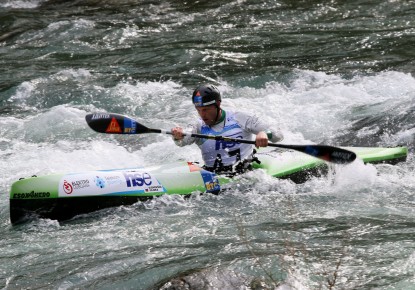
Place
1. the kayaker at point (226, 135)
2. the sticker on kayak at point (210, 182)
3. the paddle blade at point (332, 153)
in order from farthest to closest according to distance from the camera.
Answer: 1. the kayaker at point (226, 135)
2. the sticker on kayak at point (210, 182)
3. the paddle blade at point (332, 153)

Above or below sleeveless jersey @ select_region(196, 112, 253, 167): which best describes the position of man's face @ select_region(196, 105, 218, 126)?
above

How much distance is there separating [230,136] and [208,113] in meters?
0.34

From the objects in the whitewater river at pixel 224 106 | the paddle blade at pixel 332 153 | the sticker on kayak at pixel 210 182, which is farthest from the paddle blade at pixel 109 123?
the paddle blade at pixel 332 153

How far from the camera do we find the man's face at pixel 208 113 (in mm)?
7301

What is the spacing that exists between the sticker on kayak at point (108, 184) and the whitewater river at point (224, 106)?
166mm

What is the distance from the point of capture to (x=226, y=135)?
7480mm

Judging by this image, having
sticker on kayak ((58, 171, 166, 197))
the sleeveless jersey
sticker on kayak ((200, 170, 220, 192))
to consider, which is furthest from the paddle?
sticker on kayak ((58, 171, 166, 197))

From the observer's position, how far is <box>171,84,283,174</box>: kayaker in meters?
7.34

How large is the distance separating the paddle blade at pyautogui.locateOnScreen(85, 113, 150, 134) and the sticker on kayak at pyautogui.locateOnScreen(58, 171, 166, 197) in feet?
1.92

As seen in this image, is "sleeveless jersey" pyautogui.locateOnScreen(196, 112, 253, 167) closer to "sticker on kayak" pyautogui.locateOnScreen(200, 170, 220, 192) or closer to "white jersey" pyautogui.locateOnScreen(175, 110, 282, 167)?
"white jersey" pyautogui.locateOnScreen(175, 110, 282, 167)

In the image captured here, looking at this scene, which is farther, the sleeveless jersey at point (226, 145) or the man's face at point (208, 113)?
the sleeveless jersey at point (226, 145)

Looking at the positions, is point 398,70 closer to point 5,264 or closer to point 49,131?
point 49,131

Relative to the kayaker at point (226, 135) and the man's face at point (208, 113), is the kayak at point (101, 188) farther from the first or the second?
the man's face at point (208, 113)

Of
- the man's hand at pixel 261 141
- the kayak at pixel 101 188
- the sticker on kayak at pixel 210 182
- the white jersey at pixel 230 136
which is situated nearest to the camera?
the kayak at pixel 101 188
